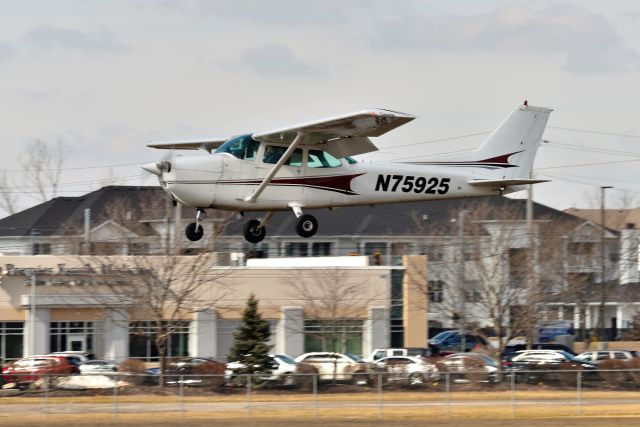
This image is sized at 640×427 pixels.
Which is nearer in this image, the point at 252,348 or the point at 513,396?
the point at 513,396

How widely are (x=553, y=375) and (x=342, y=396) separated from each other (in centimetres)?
734

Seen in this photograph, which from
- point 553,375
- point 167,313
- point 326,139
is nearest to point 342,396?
point 553,375

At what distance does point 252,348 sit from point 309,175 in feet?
58.1

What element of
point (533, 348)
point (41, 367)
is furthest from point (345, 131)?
point (533, 348)

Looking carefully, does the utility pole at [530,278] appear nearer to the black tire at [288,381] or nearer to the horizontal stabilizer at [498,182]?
the black tire at [288,381]

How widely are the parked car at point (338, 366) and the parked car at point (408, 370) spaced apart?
0.59 m

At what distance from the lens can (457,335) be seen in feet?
209

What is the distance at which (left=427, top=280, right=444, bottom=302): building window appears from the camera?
5631cm

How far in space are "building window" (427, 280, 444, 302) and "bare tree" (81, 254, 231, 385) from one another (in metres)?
10.1

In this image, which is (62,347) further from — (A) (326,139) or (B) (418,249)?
(A) (326,139)

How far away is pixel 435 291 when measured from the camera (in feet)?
183

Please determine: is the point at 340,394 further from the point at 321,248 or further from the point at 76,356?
the point at 321,248

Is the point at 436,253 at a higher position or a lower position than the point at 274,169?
higher

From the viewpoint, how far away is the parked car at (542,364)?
127 ft
